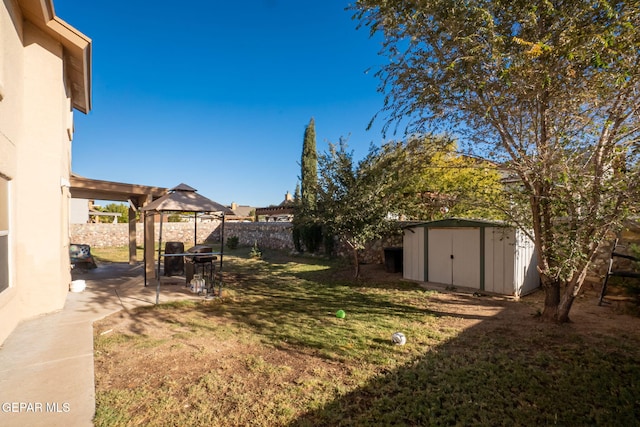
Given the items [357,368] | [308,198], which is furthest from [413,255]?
[357,368]

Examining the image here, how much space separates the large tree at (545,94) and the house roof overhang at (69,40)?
5673 millimetres

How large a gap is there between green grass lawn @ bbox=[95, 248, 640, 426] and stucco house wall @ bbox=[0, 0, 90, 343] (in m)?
1.40

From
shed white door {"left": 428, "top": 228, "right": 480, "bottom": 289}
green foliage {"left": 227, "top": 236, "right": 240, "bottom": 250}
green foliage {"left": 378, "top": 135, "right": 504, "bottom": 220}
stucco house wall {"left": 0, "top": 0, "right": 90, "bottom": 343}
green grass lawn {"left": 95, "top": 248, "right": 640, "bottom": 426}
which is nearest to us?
green grass lawn {"left": 95, "top": 248, "right": 640, "bottom": 426}

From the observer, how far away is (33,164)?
5566 mm

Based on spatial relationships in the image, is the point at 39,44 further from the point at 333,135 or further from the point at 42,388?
the point at 333,135

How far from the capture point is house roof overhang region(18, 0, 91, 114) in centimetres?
530

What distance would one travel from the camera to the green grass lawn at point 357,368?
3.03 meters

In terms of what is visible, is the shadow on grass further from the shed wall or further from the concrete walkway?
the shed wall

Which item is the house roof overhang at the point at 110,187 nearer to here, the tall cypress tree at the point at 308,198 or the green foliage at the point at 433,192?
the tall cypress tree at the point at 308,198

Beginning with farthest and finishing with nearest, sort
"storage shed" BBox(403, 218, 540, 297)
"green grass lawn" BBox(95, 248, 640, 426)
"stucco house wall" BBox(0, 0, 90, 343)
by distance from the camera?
"storage shed" BBox(403, 218, 540, 297), "stucco house wall" BBox(0, 0, 90, 343), "green grass lawn" BBox(95, 248, 640, 426)

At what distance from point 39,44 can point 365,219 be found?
29.2 feet

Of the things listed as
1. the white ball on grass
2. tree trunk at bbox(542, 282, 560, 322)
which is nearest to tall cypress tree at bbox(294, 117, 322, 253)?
the white ball on grass

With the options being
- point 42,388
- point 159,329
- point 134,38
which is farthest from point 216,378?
point 134,38

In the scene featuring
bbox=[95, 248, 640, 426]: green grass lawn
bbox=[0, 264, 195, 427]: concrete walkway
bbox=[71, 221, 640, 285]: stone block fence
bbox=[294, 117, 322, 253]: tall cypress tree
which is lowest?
bbox=[95, 248, 640, 426]: green grass lawn
